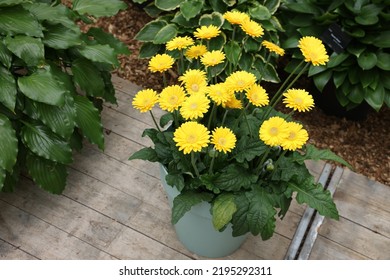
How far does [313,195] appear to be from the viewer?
157 cm

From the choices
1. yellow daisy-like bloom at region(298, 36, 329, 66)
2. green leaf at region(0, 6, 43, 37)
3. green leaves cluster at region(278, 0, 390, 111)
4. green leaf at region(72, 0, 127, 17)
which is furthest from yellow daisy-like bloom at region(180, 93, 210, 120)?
green leaves cluster at region(278, 0, 390, 111)

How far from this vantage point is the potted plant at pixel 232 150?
136 centimetres

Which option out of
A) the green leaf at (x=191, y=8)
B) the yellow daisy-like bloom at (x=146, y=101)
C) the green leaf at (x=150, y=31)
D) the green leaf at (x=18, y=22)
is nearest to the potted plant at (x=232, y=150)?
the yellow daisy-like bloom at (x=146, y=101)

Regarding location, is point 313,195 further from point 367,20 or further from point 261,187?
point 367,20

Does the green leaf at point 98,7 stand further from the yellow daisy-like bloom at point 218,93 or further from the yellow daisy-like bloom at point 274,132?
the yellow daisy-like bloom at point 274,132

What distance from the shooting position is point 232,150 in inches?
61.2

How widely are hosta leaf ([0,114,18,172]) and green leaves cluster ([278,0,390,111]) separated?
156 centimetres

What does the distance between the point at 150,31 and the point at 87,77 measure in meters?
0.67

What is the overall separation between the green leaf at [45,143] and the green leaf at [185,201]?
0.65 m

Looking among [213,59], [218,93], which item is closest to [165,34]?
[213,59]

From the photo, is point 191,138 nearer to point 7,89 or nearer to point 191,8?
point 7,89

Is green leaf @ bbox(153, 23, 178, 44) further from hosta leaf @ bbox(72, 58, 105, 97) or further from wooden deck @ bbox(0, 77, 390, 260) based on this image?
wooden deck @ bbox(0, 77, 390, 260)

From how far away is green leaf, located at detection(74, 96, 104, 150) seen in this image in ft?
6.47
